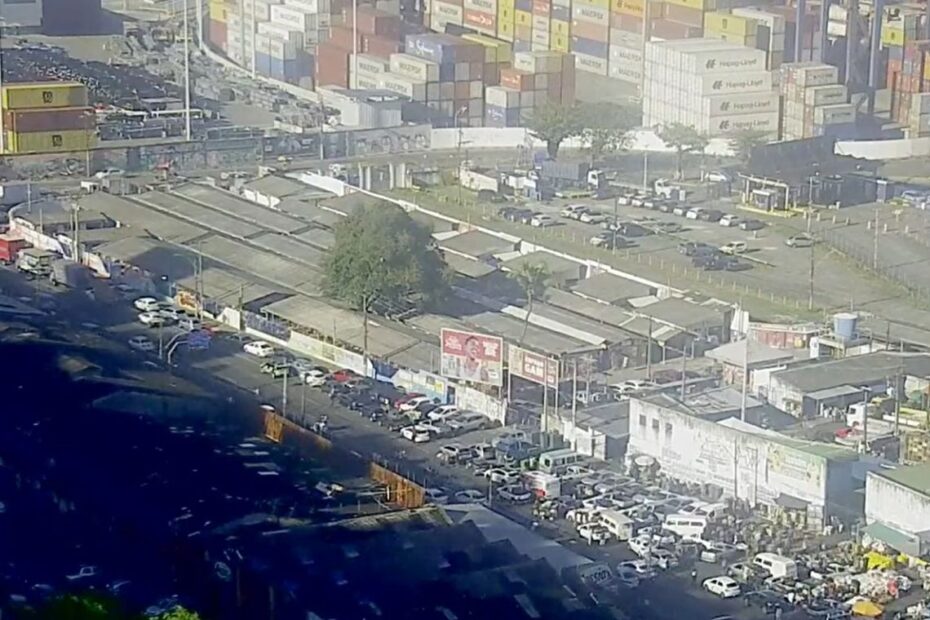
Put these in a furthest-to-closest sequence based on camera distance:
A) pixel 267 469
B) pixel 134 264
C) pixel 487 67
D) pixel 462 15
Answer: pixel 462 15 → pixel 487 67 → pixel 134 264 → pixel 267 469

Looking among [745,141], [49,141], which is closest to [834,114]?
[745,141]

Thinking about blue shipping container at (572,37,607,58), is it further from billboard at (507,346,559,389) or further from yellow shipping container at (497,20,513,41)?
billboard at (507,346,559,389)

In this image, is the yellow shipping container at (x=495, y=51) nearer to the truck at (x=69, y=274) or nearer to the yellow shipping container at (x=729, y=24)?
the yellow shipping container at (x=729, y=24)

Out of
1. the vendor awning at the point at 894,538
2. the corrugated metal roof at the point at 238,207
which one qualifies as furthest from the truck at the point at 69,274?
A: the vendor awning at the point at 894,538

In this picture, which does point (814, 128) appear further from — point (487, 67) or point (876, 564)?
point (876, 564)

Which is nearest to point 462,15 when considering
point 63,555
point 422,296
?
point 422,296

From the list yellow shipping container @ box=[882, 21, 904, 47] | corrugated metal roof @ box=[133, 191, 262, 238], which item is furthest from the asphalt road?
yellow shipping container @ box=[882, 21, 904, 47]
